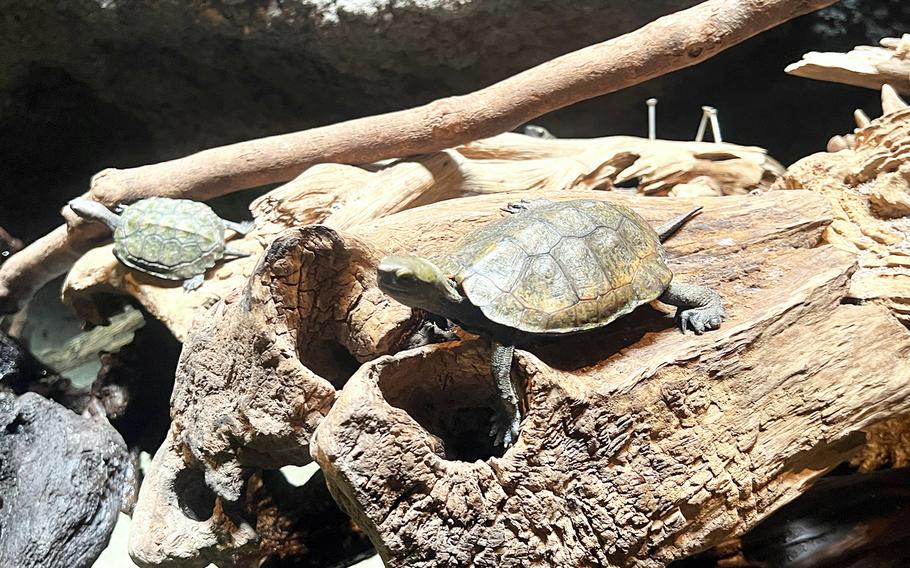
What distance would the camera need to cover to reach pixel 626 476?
4.72ft

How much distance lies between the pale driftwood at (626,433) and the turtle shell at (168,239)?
144cm

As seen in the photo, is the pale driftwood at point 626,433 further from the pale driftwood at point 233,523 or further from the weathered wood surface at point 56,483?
the weathered wood surface at point 56,483

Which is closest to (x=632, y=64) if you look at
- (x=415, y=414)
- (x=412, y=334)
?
(x=412, y=334)

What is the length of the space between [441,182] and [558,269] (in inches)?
46.3

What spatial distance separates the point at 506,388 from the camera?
59.4 inches

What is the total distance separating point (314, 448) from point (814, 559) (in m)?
1.46

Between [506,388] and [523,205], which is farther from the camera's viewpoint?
[523,205]

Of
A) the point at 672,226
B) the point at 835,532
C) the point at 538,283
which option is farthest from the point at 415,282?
the point at 835,532

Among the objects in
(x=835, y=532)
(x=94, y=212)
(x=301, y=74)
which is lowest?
(x=835, y=532)

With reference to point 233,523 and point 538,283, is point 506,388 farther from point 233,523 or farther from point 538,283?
point 233,523

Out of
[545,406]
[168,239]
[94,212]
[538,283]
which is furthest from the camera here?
[94,212]

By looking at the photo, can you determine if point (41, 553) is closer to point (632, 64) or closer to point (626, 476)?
point (626, 476)

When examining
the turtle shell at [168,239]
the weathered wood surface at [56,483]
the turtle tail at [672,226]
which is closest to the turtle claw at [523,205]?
the turtle tail at [672,226]

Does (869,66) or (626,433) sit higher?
(869,66)
